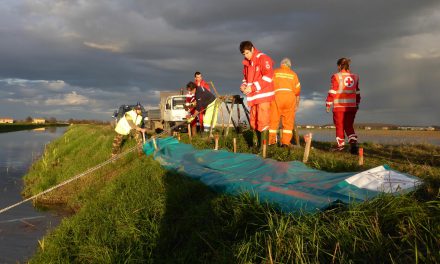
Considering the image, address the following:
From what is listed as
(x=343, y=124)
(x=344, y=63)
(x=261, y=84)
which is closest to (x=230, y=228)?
(x=261, y=84)

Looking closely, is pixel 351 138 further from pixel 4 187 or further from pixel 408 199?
pixel 4 187

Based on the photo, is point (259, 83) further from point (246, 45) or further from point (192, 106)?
point (192, 106)

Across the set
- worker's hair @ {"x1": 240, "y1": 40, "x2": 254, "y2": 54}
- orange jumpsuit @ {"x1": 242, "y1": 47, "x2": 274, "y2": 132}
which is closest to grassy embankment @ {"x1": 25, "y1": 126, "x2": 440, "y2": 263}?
orange jumpsuit @ {"x1": 242, "y1": 47, "x2": 274, "y2": 132}

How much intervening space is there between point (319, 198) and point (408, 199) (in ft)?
2.62

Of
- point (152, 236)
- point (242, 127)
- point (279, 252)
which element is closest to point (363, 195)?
point (279, 252)

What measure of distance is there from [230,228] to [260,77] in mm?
5154

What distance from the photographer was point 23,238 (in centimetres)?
777

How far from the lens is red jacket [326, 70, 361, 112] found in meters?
9.31

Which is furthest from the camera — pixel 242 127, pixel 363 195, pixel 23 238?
pixel 242 127

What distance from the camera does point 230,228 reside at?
13.3ft

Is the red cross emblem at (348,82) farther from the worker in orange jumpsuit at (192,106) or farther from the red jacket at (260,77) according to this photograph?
the worker in orange jumpsuit at (192,106)

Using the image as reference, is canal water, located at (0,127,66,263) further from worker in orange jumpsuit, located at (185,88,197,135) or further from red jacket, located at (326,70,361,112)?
red jacket, located at (326,70,361,112)

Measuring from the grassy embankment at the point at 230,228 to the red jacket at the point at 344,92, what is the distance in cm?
213

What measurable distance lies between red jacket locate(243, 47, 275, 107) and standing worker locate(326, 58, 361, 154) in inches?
64.9
